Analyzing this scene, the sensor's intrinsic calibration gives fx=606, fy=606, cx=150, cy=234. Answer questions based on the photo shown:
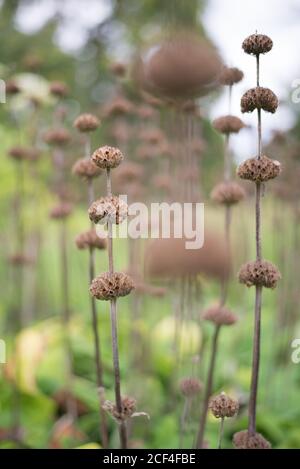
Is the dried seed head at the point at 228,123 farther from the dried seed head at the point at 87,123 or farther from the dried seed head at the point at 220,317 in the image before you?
the dried seed head at the point at 220,317

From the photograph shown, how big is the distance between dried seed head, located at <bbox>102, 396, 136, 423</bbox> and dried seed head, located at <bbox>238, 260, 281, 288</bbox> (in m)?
0.23

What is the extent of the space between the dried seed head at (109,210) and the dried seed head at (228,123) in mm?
322

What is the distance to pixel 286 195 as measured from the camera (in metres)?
1.88

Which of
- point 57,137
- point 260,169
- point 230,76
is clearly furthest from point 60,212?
point 260,169

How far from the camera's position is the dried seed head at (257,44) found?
0.72m

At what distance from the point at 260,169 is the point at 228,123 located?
0.25 meters

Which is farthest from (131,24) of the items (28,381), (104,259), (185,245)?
(185,245)

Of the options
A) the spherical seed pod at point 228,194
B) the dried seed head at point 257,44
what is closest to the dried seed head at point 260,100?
the dried seed head at point 257,44

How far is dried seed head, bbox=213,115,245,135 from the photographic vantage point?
3.18 ft

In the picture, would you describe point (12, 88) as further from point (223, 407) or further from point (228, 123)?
point (223, 407)

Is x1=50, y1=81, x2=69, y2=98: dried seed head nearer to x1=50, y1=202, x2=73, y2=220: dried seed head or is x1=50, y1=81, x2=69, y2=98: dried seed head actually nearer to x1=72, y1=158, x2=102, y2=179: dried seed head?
x1=50, y1=202, x2=73, y2=220: dried seed head

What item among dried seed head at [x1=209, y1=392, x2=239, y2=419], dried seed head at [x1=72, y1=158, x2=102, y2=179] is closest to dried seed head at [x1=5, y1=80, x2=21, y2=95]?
dried seed head at [x1=72, y1=158, x2=102, y2=179]

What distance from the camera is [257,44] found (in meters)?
0.72
